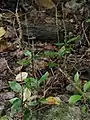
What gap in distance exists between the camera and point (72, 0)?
364 cm

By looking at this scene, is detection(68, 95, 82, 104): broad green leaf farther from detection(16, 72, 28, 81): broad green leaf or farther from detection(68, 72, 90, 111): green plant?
detection(16, 72, 28, 81): broad green leaf

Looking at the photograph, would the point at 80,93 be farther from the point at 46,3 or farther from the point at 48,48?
the point at 46,3

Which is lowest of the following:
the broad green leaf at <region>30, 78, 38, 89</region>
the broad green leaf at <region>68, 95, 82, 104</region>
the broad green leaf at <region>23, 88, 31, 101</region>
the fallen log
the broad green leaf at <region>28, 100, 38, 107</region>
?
the broad green leaf at <region>28, 100, 38, 107</region>

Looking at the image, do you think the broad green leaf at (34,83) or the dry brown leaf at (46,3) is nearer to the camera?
the broad green leaf at (34,83)

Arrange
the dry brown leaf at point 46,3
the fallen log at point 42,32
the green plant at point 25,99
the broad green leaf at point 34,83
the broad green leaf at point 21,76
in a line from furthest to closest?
the dry brown leaf at point 46,3 → the fallen log at point 42,32 → the broad green leaf at point 21,76 → the broad green leaf at point 34,83 → the green plant at point 25,99

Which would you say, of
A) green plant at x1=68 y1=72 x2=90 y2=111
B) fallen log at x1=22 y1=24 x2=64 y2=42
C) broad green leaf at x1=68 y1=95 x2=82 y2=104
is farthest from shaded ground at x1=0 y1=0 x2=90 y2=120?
broad green leaf at x1=68 y1=95 x2=82 y2=104

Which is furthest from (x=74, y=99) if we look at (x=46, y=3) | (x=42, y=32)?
(x=46, y=3)

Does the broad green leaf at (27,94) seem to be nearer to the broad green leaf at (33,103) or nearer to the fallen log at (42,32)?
the broad green leaf at (33,103)

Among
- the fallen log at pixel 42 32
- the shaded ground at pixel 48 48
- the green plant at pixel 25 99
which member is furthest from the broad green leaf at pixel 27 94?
the fallen log at pixel 42 32

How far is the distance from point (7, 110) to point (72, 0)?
1.94 m

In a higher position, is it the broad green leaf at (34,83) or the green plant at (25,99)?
the broad green leaf at (34,83)

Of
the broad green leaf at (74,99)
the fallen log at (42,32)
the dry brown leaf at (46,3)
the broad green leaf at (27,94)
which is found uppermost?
the dry brown leaf at (46,3)

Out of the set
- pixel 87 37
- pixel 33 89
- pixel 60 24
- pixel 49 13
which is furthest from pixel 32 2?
pixel 33 89

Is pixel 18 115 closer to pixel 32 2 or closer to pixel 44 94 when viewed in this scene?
pixel 44 94
